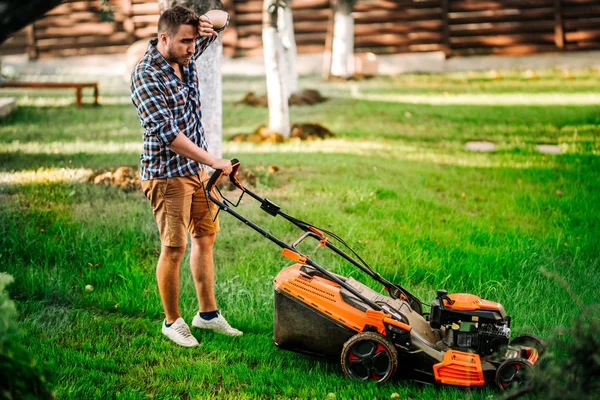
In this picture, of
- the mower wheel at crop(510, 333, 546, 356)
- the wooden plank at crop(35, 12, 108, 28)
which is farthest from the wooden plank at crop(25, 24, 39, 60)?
the mower wheel at crop(510, 333, 546, 356)

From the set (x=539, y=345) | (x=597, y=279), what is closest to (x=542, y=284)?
(x=597, y=279)

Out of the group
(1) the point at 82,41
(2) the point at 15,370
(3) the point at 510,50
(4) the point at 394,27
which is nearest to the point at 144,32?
(1) the point at 82,41

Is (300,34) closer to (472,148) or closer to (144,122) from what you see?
(472,148)

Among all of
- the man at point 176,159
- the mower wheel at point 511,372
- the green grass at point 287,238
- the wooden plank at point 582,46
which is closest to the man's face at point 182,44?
the man at point 176,159

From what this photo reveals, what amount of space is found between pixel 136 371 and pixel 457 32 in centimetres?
1534

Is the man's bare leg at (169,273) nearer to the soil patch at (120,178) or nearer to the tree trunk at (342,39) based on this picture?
the soil patch at (120,178)

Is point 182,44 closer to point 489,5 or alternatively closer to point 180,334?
point 180,334

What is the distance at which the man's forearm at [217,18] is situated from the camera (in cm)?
483

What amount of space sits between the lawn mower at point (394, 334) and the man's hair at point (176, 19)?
868 millimetres

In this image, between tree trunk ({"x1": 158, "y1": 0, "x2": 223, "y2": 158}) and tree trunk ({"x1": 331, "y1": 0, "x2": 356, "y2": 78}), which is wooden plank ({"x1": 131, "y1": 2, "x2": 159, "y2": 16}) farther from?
tree trunk ({"x1": 158, "y1": 0, "x2": 223, "y2": 158})

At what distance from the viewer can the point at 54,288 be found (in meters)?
5.11

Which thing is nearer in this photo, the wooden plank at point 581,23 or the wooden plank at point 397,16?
the wooden plank at point 581,23

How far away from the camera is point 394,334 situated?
3.84m

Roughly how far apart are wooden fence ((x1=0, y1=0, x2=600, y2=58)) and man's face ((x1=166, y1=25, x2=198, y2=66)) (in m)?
14.4
